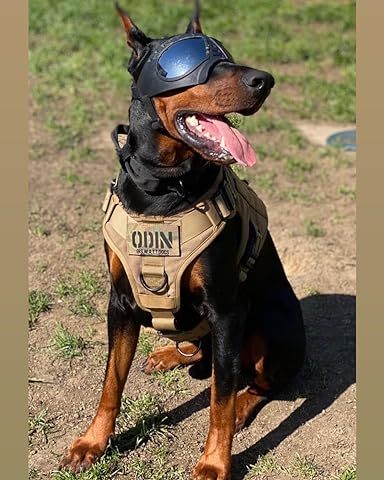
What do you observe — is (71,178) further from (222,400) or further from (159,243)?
(222,400)

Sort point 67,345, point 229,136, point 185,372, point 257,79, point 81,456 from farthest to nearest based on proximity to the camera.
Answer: point 67,345 < point 185,372 < point 81,456 < point 229,136 < point 257,79

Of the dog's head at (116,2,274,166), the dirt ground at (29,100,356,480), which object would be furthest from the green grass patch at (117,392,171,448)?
the dog's head at (116,2,274,166)

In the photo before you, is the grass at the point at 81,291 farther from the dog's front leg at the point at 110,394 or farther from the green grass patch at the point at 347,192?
the green grass patch at the point at 347,192

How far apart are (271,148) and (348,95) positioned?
5.72ft

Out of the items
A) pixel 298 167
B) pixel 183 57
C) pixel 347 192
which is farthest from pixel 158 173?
pixel 298 167

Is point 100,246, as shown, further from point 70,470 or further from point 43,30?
point 43,30

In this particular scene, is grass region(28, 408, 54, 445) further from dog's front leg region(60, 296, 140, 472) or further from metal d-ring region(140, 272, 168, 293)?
metal d-ring region(140, 272, 168, 293)

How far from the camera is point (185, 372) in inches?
176

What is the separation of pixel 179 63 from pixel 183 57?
3cm

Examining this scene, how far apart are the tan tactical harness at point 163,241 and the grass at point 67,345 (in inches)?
43.8

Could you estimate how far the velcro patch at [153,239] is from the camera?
341 cm

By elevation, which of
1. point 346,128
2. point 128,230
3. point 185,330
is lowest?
point 346,128

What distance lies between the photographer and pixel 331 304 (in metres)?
5.23

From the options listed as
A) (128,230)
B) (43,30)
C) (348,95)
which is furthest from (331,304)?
(43,30)
